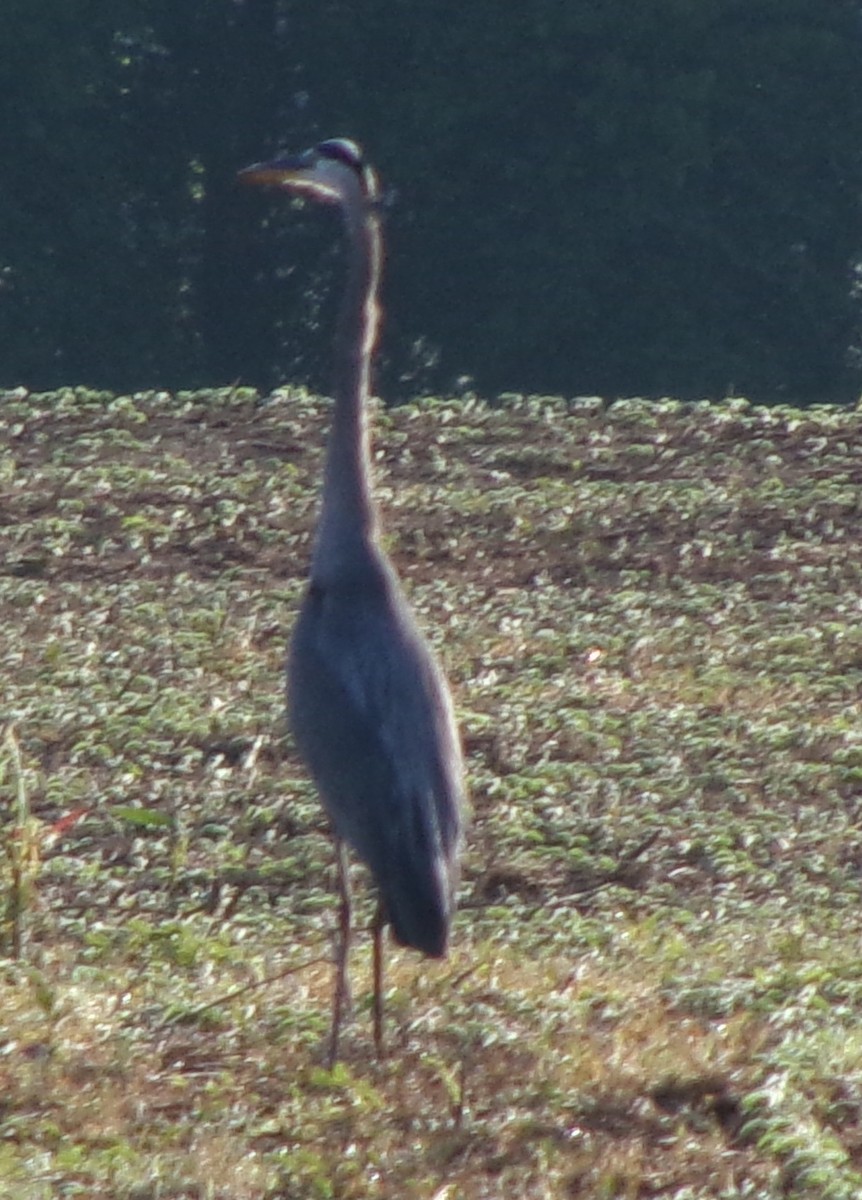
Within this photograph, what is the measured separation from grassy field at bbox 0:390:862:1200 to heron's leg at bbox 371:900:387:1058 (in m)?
0.09

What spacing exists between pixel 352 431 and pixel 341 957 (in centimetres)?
119

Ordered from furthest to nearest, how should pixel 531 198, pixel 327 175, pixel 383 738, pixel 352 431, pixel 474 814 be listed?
pixel 531 198 < pixel 474 814 < pixel 327 175 < pixel 352 431 < pixel 383 738

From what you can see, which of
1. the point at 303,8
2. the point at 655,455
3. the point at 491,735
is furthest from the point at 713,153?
the point at 491,735

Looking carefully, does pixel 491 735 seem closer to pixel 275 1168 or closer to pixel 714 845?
pixel 714 845

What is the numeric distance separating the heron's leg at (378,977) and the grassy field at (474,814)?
88mm

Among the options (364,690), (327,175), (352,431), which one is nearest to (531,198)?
(327,175)

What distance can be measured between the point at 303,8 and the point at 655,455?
51.6ft

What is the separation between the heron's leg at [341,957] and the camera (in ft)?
15.4

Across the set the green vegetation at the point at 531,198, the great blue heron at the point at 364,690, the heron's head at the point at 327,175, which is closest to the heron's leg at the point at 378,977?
the great blue heron at the point at 364,690

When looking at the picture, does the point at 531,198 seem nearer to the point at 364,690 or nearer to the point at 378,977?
the point at 364,690

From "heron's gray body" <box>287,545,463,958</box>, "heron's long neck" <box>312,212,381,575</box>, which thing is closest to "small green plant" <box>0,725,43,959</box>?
"heron's gray body" <box>287,545,463,958</box>

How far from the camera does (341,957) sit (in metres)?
4.95

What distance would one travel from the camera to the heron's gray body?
461 centimetres

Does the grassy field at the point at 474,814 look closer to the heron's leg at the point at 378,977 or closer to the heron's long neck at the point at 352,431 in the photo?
the heron's leg at the point at 378,977
